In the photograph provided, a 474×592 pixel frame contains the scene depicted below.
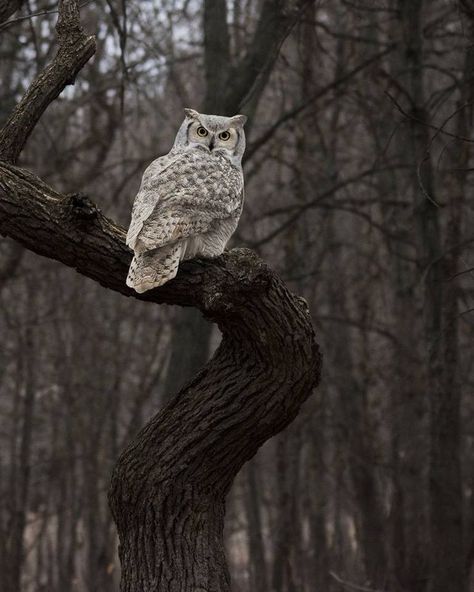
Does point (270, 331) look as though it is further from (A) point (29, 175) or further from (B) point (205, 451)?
(A) point (29, 175)

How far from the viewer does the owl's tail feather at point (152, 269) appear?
4.06m

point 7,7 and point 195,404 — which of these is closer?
point 195,404

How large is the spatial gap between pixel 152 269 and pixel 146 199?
0.45m

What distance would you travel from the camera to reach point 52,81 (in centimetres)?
468

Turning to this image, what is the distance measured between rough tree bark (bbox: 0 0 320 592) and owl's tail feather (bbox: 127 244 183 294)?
169 millimetres

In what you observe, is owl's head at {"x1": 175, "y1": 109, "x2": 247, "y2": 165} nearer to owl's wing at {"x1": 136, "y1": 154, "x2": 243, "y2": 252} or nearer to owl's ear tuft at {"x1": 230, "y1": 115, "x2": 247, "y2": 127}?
owl's ear tuft at {"x1": 230, "y1": 115, "x2": 247, "y2": 127}

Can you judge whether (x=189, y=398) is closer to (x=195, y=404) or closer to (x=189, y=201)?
(x=195, y=404)

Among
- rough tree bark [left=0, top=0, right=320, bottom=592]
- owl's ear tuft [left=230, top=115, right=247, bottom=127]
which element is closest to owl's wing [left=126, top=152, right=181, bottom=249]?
rough tree bark [left=0, top=0, right=320, bottom=592]

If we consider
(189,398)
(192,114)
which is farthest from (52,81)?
(189,398)

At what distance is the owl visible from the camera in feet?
13.5

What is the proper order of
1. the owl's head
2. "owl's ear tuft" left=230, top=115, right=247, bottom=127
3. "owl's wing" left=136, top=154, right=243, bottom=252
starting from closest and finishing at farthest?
1. "owl's wing" left=136, top=154, right=243, bottom=252
2. the owl's head
3. "owl's ear tuft" left=230, top=115, right=247, bottom=127

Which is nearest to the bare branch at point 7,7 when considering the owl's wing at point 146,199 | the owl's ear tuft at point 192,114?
the owl's ear tuft at point 192,114

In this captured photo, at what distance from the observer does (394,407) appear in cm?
1182

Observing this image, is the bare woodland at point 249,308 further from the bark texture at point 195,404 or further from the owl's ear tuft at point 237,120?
the owl's ear tuft at point 237,120
